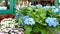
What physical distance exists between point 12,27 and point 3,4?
6.34 ft

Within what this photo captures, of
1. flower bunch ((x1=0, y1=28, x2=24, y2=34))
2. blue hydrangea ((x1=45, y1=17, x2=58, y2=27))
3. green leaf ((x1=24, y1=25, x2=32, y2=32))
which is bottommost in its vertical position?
flower bunch ((x1=0, y1=28, x2=24, y2=34))

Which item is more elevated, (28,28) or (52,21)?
(52,21)

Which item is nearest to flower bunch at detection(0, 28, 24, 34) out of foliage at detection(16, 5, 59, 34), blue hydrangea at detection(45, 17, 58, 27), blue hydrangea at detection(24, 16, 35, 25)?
foliage at detection(16, 5, 59, 34)

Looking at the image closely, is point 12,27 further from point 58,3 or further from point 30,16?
point 58,3

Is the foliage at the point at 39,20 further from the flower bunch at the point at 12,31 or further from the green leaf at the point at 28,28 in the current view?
the flower bunch at the point at 12,31

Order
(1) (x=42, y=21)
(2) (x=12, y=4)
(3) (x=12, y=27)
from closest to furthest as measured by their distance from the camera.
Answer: (1) (x=42, y=21)
(3) (x=12, y=27)
(2) (x=12, y=4)

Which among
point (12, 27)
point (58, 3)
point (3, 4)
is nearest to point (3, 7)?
point (3, 4)

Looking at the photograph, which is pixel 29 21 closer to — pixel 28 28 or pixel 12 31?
pixel 28 28

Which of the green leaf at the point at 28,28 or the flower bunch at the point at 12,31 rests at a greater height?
the green leaf at the point at 28,28

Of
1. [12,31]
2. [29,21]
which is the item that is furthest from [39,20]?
[12,31]

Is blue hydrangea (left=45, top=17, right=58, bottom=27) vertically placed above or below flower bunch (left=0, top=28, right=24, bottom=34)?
above

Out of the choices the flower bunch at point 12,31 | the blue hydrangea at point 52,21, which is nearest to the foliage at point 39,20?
the blue hydrangea at point 52,21

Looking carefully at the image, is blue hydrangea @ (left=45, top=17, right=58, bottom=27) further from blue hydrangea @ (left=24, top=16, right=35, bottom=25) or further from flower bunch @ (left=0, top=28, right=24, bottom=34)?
flower bunch @ (left=0, top=28, right=24, bottom=34)

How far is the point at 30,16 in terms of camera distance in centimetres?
334
